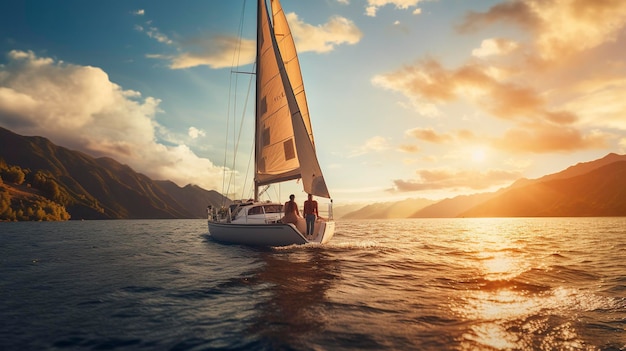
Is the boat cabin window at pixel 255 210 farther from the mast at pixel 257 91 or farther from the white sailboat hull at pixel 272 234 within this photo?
the mast at pixel 257 91

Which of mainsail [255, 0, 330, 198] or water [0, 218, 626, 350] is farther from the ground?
mainsail [255, 0, 330, 198]

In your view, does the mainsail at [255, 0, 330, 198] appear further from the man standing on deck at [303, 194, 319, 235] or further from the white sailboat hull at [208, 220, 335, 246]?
the white sailboat hull at [208, 220, 335, 246]

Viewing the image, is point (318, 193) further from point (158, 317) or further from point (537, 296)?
point (158, 317)

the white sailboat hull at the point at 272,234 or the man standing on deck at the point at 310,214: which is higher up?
the man standing on deck at the point at 310,214

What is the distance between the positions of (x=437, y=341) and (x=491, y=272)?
952 cm

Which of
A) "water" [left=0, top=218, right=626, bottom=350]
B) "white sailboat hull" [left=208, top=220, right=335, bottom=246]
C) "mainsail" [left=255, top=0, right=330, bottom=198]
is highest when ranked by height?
"mainsail" [left=255, top=0, right=330, bottom=198]

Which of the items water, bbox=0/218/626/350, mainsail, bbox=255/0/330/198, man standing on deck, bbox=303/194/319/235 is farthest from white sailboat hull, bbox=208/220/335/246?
mainsail, bbox=255/0/330/198

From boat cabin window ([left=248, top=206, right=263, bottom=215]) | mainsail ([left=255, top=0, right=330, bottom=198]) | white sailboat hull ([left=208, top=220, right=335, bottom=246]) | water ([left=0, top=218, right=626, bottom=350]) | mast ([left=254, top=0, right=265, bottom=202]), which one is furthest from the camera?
mast ([left=254, top=0, right=265, bottom=202])

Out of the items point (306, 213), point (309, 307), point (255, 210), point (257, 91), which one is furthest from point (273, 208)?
point (309, 307)

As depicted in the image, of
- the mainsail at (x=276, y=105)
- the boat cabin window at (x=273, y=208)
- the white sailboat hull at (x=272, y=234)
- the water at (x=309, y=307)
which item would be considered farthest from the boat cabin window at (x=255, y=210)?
the water at (x=309, y=307)

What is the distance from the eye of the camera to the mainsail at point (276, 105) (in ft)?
78.7

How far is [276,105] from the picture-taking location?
25.2 metres

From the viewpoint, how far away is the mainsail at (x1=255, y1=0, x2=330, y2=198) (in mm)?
24000

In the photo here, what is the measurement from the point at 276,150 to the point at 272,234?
7.91 metres
